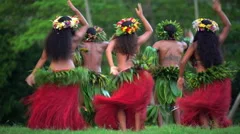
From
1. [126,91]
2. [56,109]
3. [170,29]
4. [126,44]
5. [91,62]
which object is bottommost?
[56,109]

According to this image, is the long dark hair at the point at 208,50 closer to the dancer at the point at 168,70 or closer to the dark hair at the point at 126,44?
the dark hair at the point at 126,44

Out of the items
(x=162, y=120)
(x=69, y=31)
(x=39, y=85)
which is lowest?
(x=162, y=120)

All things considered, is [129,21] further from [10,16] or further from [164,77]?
[10,16]

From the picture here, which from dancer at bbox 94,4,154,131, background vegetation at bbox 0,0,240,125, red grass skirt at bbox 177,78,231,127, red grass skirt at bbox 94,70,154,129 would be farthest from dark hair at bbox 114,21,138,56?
background vegetation at bbox 0,0,240,125

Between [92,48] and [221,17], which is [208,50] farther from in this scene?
[92,48]

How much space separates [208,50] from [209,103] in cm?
67

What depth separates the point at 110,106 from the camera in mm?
8969

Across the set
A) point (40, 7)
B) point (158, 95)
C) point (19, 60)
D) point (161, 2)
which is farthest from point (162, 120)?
point (19, 60)

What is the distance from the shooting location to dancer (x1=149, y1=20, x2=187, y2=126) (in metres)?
10.4

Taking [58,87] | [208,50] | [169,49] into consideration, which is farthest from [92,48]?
[208,50]

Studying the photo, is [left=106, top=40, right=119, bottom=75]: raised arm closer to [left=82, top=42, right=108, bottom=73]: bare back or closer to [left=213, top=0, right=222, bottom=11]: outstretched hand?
[left=82, top=42, right=108, bottom=73]: bare back

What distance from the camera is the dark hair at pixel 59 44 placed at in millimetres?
8922

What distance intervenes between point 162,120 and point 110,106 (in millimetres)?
1775

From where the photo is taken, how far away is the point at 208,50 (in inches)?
355
